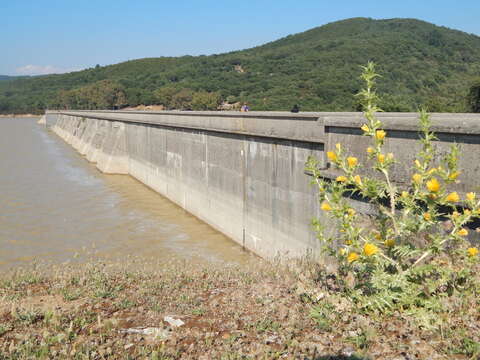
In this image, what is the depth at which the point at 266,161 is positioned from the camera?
1355cm

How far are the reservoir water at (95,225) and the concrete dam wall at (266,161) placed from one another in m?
0.87

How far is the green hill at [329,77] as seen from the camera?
169 feet

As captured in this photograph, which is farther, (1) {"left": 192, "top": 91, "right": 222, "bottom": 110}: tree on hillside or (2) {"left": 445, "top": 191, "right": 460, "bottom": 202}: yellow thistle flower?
(1) {"left": 192, "top": 91, "right": 222, "bottom": 110}: tree on hillside

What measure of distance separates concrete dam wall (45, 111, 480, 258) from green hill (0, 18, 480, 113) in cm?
1639

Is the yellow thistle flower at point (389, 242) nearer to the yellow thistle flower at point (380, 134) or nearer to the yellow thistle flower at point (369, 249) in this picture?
the yellow thistle flower at point (369, 249)

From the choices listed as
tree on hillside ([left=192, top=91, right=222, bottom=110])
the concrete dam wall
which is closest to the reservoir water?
the concrete dam wall

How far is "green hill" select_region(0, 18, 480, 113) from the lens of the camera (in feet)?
169

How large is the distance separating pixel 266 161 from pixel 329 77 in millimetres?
53395

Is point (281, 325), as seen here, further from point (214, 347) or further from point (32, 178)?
point (32, 178)

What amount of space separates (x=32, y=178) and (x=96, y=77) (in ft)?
580

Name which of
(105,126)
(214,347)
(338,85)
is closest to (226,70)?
(338,85)

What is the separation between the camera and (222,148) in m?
17.0

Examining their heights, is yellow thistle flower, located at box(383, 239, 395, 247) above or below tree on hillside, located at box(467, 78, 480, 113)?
below

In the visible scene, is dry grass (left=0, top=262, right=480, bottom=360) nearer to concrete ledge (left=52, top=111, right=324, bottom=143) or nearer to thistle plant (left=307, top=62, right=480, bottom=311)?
thistle plant (left=307, top=62, right=480, bottom=311)
